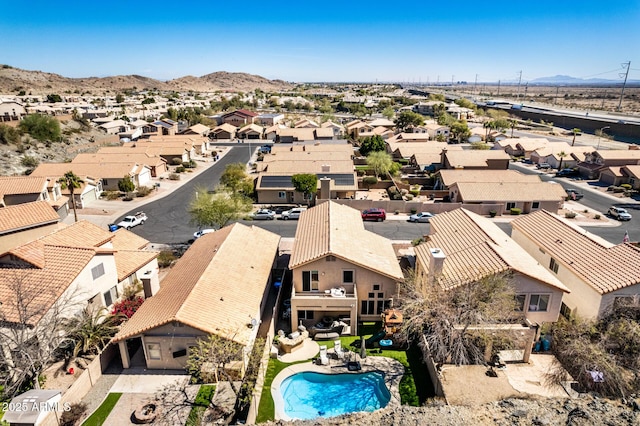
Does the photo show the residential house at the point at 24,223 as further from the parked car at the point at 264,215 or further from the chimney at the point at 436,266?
the chimney at the point at 436,266

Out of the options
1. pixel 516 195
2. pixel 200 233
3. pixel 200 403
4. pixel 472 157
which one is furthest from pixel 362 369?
pixel 472 157

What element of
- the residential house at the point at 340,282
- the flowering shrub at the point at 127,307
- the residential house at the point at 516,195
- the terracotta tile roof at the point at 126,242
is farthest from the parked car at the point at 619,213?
the terracotta tile roof at the point at 126,242

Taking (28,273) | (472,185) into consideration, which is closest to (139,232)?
(28,273)

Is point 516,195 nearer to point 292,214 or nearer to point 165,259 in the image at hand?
point 292,214

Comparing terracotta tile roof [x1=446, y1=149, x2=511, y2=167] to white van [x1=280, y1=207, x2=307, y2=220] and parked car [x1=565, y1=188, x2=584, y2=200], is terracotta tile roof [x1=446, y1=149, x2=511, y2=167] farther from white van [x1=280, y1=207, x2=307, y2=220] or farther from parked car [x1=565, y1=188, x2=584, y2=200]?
white van [x1=280, y1=207, x2=307, y2=220]

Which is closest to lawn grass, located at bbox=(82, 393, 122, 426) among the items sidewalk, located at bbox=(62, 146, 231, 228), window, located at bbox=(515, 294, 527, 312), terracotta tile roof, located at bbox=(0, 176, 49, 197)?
window, located at bbox=(515, 294, 527, 312)

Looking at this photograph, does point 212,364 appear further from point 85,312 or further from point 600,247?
point 600,247
